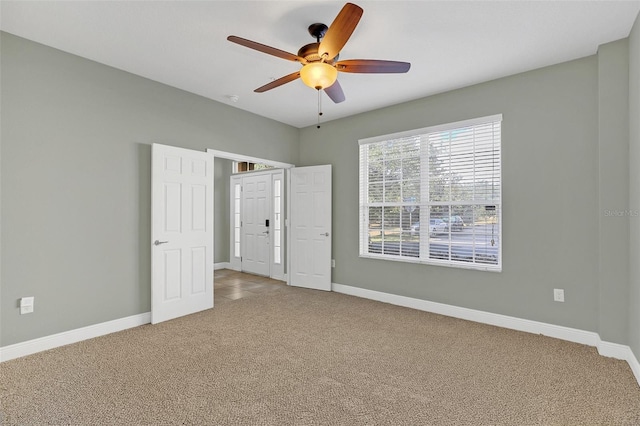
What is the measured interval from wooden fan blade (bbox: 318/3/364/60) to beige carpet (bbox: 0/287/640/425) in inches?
95.8

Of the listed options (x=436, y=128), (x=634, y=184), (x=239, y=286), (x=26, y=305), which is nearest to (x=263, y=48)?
(x=436, y=128)

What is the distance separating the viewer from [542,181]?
3.34 metres

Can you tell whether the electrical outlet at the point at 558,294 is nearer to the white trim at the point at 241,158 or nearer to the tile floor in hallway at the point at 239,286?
the tile floor in hallway at the point at 239,286

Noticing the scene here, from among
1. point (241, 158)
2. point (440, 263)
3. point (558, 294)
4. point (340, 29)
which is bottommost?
point (558, 294)

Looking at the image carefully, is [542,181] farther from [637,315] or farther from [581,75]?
[637,315]

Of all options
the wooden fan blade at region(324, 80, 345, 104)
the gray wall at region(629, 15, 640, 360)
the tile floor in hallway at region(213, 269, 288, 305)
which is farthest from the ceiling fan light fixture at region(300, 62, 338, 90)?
the tile floor in hallway at region(213, 269, 288, 305)

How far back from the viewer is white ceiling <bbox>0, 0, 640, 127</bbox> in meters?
2.38

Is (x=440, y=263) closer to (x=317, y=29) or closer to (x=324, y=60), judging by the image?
(x=324, y=60)

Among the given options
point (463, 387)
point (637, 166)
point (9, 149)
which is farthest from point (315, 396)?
point (9, 149)

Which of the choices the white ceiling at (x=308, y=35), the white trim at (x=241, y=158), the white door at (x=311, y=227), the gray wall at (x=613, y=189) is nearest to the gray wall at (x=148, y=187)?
the gray wall at (x=613, y=189)

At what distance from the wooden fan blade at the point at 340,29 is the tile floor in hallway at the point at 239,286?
3.65 m

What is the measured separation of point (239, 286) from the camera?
553cm

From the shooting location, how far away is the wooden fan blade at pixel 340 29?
6.12ft

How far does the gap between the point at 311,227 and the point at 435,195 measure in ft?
6.93
